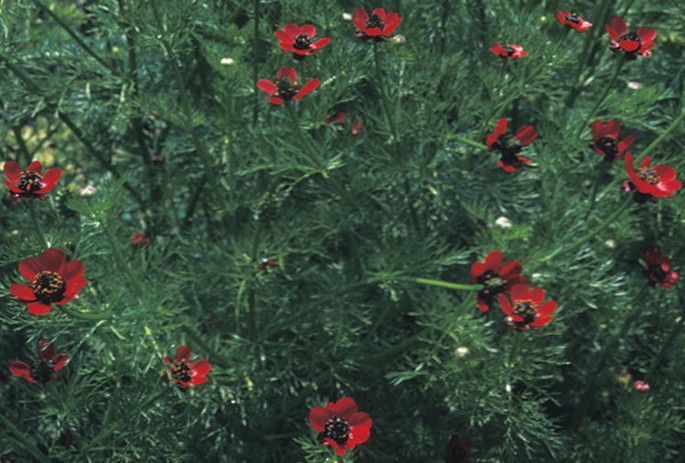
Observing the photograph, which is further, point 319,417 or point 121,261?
point 121,261

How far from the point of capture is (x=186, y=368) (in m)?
1.92

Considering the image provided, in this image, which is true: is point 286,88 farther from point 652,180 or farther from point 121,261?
point 652,180

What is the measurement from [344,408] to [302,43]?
2.61ft

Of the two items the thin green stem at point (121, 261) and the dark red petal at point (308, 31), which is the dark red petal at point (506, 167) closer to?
the dark red petal at point (308, 31)

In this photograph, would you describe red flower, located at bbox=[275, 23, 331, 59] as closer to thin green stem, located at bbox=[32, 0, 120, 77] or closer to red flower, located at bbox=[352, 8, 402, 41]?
red flower, located at bbox=[352, 8, 402, 41]

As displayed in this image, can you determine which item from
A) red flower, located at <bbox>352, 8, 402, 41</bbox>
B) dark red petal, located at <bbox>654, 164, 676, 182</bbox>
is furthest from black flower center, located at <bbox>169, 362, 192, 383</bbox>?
dark red petal, located at <bbox>654, 164, 676, 182</bbox>

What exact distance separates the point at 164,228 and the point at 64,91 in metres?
0.56

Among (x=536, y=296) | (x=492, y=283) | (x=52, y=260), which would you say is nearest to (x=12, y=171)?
(x=52, y=260)

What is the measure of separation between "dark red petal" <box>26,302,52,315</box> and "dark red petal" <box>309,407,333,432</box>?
1.84 feet

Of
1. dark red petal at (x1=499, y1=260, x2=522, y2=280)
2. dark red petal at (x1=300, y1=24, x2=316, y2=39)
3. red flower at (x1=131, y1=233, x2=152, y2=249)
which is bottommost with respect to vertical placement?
red flower at (x1=131, y1=233, x2=152, y2=249)

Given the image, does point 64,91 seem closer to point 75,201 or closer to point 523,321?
point 75,201

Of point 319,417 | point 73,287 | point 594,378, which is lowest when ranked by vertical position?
point 594,378

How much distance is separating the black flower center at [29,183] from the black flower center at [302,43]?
2.04 ft

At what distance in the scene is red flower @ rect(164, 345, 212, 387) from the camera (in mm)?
1896
